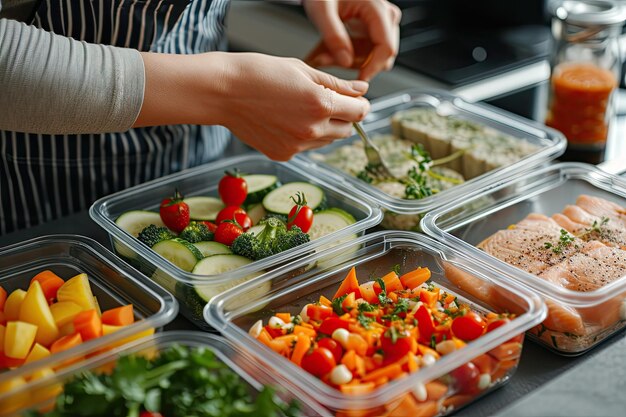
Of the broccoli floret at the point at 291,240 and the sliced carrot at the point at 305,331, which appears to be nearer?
the sliced carrot at the point at 305,331

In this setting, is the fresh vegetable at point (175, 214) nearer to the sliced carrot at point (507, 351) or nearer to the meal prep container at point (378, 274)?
the meal prep container at point (378, 274)

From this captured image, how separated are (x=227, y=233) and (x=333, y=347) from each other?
1.55ft

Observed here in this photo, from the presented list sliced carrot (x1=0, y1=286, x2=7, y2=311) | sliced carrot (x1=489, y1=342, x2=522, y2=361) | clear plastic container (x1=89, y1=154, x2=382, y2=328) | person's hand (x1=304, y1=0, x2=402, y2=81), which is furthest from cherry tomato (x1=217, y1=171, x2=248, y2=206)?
sliced carrot (x1=489, y1=342, x2=522, y2=361)

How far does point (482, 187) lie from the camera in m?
1.93

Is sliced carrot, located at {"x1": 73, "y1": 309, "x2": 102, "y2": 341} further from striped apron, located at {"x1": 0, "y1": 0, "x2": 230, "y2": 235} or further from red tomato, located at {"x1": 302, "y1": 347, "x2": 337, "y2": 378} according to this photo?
striped apron, located at {"x1": 0, "y1": 0, "x2": 230, "y2": 235}

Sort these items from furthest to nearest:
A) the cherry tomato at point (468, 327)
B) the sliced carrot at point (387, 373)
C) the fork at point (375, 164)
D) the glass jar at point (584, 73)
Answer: the glass jar at point (584, 73), the fork at point (375, 164), the cherry tomato at point (468, 327), the sliced carrot at point (387, 373)

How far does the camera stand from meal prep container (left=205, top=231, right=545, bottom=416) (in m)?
1.22

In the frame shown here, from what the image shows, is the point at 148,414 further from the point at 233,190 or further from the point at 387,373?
the point at 233,190

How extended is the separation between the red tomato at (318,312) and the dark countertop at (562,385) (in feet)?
0.88

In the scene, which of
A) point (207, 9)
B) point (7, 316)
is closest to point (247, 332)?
point (7, 316)

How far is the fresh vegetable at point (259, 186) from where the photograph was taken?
1.92 metres

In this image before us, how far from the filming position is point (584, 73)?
7.14 feet

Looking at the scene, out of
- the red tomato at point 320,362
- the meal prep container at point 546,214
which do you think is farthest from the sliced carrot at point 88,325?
the meal prep container at point 546,214

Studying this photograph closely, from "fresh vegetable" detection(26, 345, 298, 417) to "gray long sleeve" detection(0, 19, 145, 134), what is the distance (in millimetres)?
491
